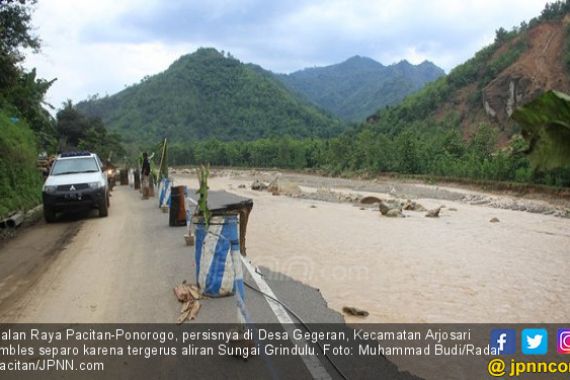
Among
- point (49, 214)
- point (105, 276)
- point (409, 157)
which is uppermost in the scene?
point (409, 157)

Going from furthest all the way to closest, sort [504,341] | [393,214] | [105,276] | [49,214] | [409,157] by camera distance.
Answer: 1. [409,157]
2. [393,214]
3. [49,214]
4. [105,276]
5. [504,341]

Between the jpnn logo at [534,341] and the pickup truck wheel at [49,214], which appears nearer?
the jpnn logo at [534,341]

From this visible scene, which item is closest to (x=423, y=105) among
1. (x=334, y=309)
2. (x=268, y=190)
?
(x=268, y=190)

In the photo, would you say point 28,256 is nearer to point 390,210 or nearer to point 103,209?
point 103,209

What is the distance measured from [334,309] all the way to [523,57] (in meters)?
77.1

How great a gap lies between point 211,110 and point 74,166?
113580 millimetres

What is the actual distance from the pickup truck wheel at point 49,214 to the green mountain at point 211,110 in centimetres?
9997

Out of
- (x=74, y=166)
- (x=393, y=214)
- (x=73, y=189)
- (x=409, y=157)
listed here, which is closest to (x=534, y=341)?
(x=73, y=189)

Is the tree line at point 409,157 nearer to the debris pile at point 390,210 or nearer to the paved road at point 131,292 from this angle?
the debris pile at point 390,210

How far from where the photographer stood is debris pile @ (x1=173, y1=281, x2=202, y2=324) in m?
6.01

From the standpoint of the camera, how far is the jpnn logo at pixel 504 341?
17.3 feet

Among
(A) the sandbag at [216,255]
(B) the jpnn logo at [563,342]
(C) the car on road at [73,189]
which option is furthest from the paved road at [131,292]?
(C) the car on road at [73,189]

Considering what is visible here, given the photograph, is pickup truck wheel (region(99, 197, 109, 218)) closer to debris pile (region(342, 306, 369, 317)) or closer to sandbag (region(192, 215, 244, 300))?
sandbag (region(192, 215, 244, 300))

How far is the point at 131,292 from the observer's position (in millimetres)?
7160
